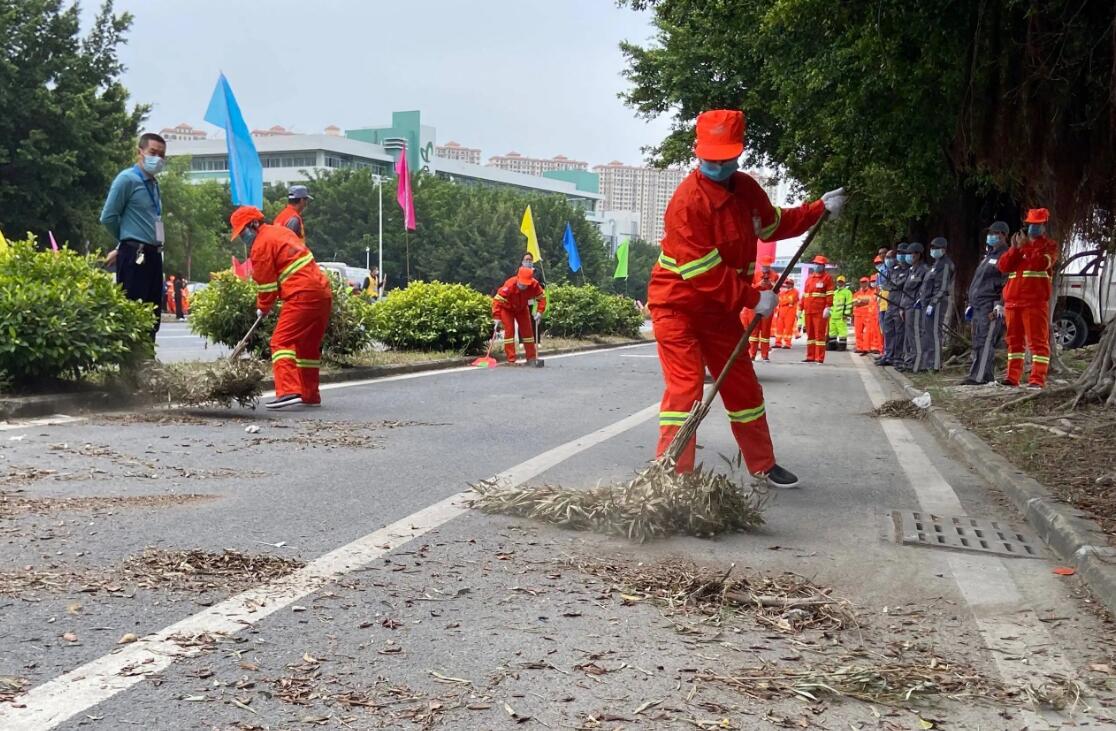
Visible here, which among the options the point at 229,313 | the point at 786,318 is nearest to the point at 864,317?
the point at 786,318

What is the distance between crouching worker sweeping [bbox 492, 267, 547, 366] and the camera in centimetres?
1636

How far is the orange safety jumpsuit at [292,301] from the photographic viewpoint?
9578 millimetres

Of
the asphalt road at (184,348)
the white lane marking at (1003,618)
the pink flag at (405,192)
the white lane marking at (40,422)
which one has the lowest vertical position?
the white lane marking at (1003,618)

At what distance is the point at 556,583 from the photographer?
14.3 ft

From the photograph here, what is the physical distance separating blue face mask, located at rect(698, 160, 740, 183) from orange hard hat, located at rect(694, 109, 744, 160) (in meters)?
0.05

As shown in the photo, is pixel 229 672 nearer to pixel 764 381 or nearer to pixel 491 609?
pixel 491 609

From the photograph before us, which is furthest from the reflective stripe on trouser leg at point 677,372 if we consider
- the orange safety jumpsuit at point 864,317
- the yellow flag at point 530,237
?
the orange safety jumpsuit at point 864,317

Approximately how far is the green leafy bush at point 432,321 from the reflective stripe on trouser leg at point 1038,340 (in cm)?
849

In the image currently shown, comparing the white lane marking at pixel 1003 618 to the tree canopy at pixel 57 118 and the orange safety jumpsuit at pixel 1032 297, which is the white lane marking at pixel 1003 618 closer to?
the orange safety jumpsuit at pixel 1032 297

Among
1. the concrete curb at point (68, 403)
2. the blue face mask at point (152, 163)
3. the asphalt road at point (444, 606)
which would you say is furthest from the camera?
the blue face mask at point (152, 163)

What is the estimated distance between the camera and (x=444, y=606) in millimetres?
3969

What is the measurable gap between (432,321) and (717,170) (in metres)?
11.9

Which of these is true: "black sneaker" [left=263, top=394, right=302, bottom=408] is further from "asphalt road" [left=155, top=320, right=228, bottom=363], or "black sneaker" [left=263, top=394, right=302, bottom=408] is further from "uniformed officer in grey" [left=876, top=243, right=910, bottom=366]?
"uniformed officer in grey" [left=876, top=243, right=910, bottom=366]

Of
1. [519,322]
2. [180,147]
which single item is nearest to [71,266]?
[519,322]
